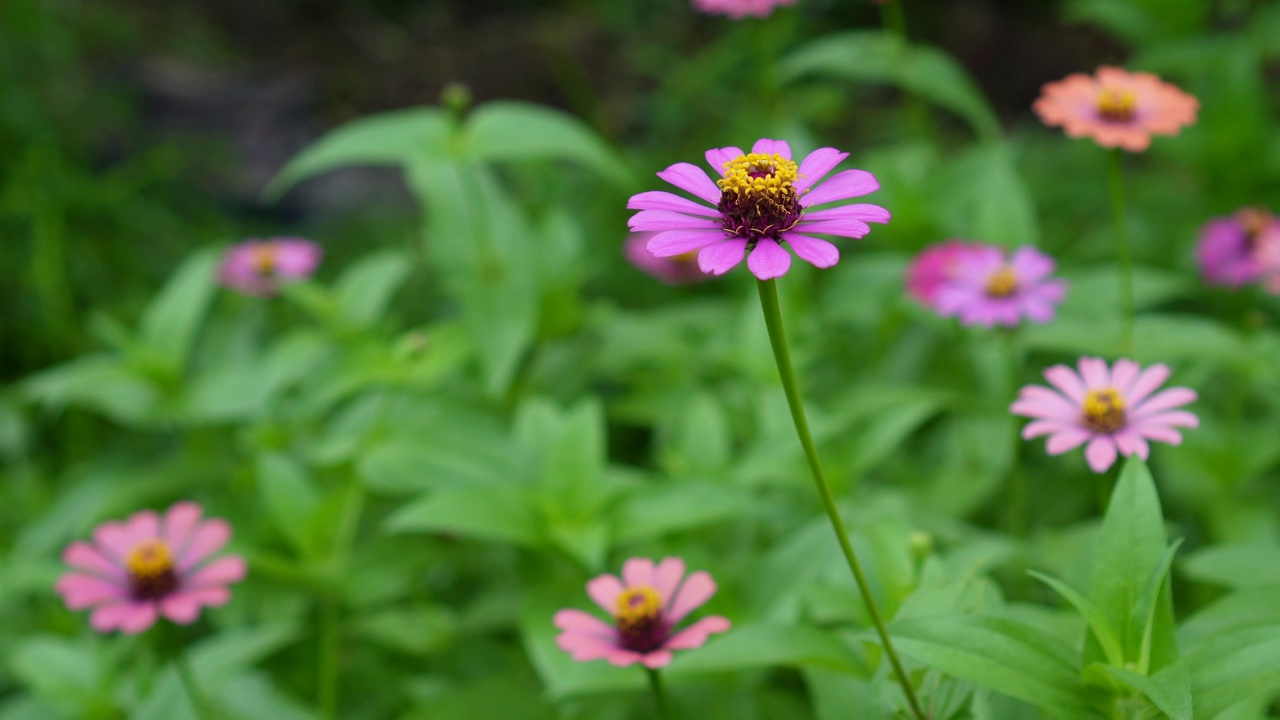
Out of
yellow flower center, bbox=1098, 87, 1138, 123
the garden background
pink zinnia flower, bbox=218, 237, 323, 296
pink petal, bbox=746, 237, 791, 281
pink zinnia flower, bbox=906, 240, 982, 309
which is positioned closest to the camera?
pink petal, bbox=746, 237, 791, 281

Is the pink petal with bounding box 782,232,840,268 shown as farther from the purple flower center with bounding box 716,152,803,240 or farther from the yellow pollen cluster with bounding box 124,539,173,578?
the yellow pollen cluster with bounding box 124,539,173,578

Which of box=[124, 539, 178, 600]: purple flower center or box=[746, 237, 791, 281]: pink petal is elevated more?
box=[124, 539, 178, 600]: purple flower center

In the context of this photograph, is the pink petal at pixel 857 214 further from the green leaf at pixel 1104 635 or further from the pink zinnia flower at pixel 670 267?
the pink zinnia flower at pixel 670 267

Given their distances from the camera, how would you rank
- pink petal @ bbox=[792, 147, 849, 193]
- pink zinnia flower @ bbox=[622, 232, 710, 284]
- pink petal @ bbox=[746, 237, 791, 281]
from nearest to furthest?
pink petal @ bbox=[746, 237, 791, 281] → pink petal @ bbox=[792, 147, 849, 193] → pink zinnia flower @ bbox=[622, 232, 710, 284]

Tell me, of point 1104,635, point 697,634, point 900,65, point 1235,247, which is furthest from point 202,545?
point 1235,247

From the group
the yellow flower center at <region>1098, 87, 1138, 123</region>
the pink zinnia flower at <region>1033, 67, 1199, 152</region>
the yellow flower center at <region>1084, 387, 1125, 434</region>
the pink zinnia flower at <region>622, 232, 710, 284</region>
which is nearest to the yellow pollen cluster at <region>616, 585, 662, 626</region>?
the yellow flower center at <region>1084, 387, 1125, 434</region>

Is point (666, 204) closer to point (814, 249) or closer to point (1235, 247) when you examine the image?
point (814, 249)

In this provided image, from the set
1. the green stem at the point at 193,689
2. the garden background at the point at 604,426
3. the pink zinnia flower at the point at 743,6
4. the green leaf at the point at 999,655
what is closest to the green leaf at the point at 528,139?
the garden background at the point at 604,426
